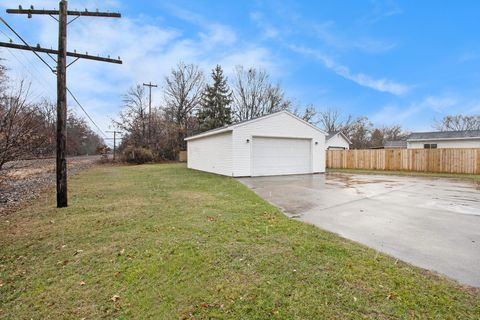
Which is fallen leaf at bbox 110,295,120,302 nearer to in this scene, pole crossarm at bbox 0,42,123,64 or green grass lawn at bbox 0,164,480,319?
green grass lawn at bbox 0,164,480,319

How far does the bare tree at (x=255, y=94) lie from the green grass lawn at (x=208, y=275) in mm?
30830

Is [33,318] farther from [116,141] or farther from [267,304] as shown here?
[116,141]

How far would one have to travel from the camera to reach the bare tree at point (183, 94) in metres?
34.6

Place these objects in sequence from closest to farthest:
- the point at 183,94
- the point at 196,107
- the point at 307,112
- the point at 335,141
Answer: the point at 335,141 → the point at 196,107 → the point at 183,94 → the point at 307,112

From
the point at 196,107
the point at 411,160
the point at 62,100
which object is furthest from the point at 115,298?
the point at 196,107

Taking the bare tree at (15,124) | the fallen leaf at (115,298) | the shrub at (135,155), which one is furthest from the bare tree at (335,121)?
the fallen leaf at (115,298)

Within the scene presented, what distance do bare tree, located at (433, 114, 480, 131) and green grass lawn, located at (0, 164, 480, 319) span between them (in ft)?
155

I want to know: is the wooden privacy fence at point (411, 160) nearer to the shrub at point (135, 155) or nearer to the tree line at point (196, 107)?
the tree line at point (196, 107)

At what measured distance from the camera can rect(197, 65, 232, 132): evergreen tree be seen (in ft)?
107

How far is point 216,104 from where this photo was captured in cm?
3284

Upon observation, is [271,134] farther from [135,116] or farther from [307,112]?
[307,112]

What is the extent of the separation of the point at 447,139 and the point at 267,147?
2077 centimetres

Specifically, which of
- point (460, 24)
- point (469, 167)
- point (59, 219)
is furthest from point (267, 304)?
point (469, 167)

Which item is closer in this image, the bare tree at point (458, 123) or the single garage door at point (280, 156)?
the single garage door at point (280, 156)
